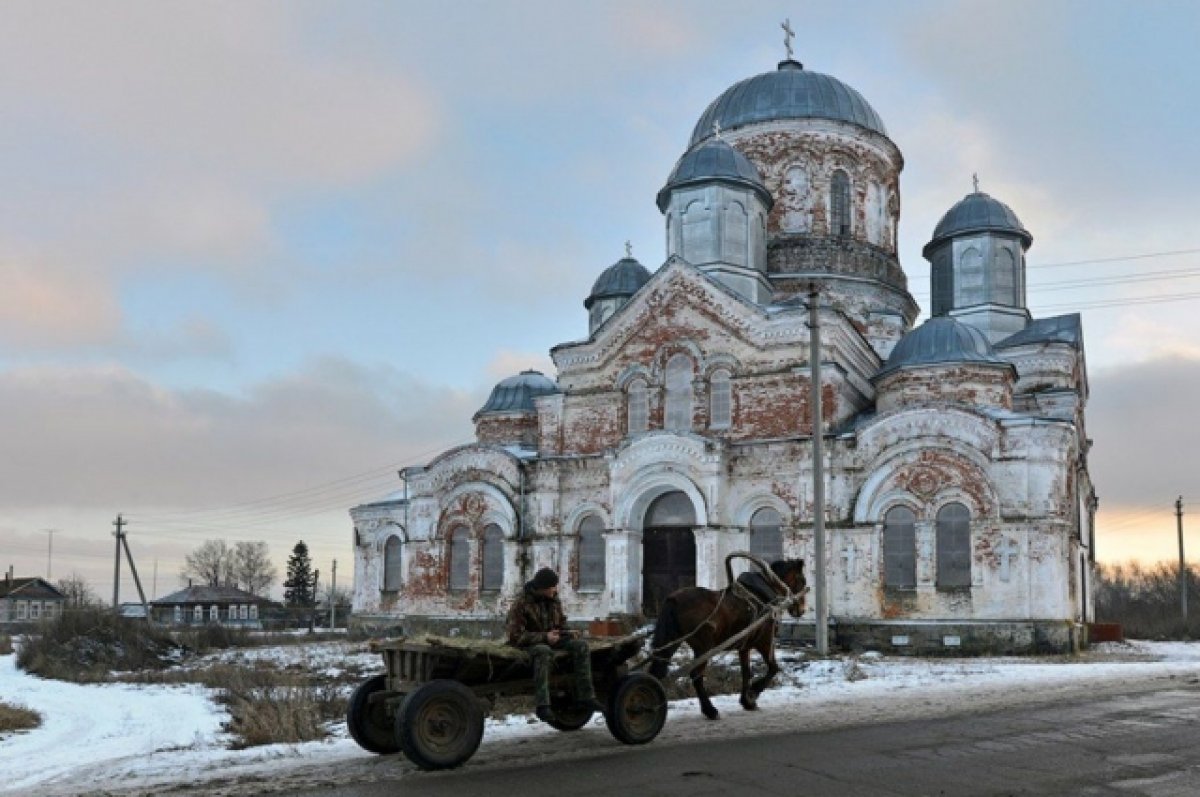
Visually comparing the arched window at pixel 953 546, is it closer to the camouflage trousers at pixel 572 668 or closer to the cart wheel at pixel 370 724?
the camouflage trousers at pixel 572 668

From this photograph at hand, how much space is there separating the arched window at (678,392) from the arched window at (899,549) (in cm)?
579

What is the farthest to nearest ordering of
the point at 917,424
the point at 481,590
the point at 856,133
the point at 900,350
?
the point at 856,133 → the point at 481,590 → the point at 900,350 → the point at 917,424

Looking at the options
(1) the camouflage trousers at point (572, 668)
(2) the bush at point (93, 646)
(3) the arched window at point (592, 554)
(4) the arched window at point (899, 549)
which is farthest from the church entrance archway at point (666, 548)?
(1) the camouflage trousers at point (572, 668)

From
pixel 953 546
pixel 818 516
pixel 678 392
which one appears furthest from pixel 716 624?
pixel 678 392

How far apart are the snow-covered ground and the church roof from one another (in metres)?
11.5

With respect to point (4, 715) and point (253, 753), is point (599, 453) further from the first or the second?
point (253, 753)

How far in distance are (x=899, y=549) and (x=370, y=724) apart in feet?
62.5

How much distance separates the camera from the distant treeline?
1443 inches

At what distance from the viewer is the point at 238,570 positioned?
117750 millimetres

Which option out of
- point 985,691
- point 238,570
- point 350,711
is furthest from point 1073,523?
point 238,570

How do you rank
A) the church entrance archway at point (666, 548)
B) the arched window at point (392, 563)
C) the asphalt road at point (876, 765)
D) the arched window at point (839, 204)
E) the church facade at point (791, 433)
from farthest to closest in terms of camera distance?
the arched window at point (392, 563), the arched window at point (839, 204), the church entrance archway at point (666, 548), the church facade at point (791, 433), the asphalt road at point (876, 765)

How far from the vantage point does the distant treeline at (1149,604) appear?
120ft

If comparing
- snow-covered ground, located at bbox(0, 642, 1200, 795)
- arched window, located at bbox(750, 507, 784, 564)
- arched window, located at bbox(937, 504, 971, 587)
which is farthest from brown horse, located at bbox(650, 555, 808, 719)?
arched window, located at bbox(750, 507, 784, 564)

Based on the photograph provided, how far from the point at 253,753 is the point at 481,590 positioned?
2244 cm
